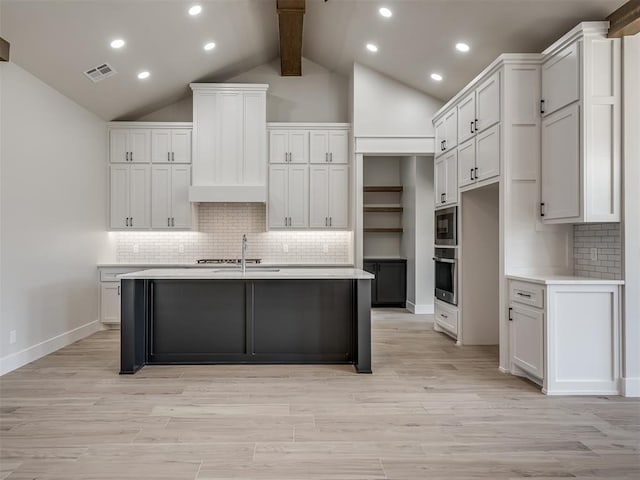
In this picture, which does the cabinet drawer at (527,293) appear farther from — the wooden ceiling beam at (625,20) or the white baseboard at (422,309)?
the white baseboard at (422,309)

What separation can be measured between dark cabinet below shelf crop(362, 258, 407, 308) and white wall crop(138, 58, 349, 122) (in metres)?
2.62

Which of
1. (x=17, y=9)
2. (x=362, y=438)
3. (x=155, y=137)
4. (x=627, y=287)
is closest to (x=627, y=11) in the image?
(x=627, y=287)

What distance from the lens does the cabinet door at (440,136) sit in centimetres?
607

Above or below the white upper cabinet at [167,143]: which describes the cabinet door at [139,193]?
below

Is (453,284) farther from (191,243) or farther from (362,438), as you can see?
(191,243)

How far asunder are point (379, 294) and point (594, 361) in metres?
4.90

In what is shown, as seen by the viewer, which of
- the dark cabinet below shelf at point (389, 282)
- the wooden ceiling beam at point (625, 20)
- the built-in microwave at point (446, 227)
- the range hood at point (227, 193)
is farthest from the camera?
the dark cabinet below shelf at point (389, 282)

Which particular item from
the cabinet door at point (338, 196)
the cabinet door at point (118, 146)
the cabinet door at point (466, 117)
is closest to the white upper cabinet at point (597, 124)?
the cabinet door at point (466, 117)

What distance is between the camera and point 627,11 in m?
3.42

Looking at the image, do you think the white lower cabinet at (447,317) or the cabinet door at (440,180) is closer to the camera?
the white lower cabinet at (447,317)

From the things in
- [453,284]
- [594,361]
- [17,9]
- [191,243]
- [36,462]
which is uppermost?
[17,9]

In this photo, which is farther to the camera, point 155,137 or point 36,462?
point 155,137

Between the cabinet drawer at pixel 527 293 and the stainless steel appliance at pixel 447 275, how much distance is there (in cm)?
133

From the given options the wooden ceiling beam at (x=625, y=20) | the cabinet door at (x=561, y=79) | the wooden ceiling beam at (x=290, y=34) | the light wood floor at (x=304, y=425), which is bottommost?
the light wood floor at (x=304, y=425)
